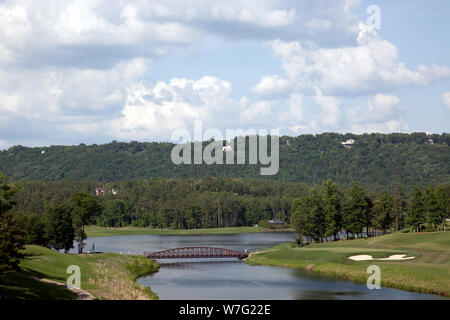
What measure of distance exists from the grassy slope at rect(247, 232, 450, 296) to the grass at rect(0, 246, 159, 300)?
23.0m

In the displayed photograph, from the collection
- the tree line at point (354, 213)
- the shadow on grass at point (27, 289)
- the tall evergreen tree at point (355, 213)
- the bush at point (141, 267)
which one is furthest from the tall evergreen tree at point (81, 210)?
the tall evergreen tree at point (355, 213)

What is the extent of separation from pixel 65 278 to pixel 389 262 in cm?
4118

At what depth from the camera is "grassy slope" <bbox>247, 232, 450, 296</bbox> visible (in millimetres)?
62906

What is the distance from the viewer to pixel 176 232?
185625 mm

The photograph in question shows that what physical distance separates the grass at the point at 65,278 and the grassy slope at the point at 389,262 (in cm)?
2301

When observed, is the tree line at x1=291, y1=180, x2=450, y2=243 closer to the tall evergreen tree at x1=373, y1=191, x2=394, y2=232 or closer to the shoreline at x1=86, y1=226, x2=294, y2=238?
the tall evergreen tree at x1=373, y1=191, x2=394, y2=232

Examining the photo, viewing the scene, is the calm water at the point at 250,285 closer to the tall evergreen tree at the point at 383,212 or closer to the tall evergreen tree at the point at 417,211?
the tall evergreen tree at the point at 383,212

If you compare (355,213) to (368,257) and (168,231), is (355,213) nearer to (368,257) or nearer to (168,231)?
(368,257)

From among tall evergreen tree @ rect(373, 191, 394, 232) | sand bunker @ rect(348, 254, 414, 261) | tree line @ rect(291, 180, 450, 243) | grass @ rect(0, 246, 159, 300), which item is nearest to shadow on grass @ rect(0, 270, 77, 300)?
grass @ rect(0, 246, 159, 300)

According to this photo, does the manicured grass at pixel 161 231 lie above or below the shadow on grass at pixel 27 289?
below

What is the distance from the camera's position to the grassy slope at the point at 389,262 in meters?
62.9
